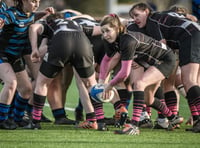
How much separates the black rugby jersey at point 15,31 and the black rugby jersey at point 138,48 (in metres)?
1.16

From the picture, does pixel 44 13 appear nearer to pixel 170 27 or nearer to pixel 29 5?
pixel 29 5

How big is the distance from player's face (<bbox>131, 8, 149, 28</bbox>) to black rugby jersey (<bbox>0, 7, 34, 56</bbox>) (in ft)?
4.55

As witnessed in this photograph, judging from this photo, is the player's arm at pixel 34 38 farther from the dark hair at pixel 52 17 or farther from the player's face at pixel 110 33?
the player's face at pixel 110 33

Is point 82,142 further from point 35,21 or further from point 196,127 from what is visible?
point 35,21

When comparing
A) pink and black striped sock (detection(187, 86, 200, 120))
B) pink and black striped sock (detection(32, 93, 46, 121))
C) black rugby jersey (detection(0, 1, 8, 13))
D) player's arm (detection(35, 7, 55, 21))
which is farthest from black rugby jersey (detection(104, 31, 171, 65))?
black rugby jersey (detection(0, 1, 8, 13))

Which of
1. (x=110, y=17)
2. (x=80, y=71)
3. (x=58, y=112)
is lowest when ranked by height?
(x=58, y=112)

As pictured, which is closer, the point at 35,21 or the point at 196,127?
the point at 196,127

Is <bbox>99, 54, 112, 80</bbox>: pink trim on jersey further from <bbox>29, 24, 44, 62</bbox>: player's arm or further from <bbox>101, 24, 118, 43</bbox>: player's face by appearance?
<bbox>29, 24, 44, 62</bbox>: player's arm

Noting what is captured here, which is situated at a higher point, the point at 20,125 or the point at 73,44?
the point at 73,44

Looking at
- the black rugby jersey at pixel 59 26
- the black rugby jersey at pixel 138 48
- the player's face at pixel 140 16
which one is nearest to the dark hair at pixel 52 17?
the black rugby jersey at pixel 59 26

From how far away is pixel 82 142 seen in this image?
871 centimetres

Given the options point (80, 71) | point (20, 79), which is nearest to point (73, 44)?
point (80, 71)

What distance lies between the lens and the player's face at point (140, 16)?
33.3ft

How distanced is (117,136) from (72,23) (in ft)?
5.67
